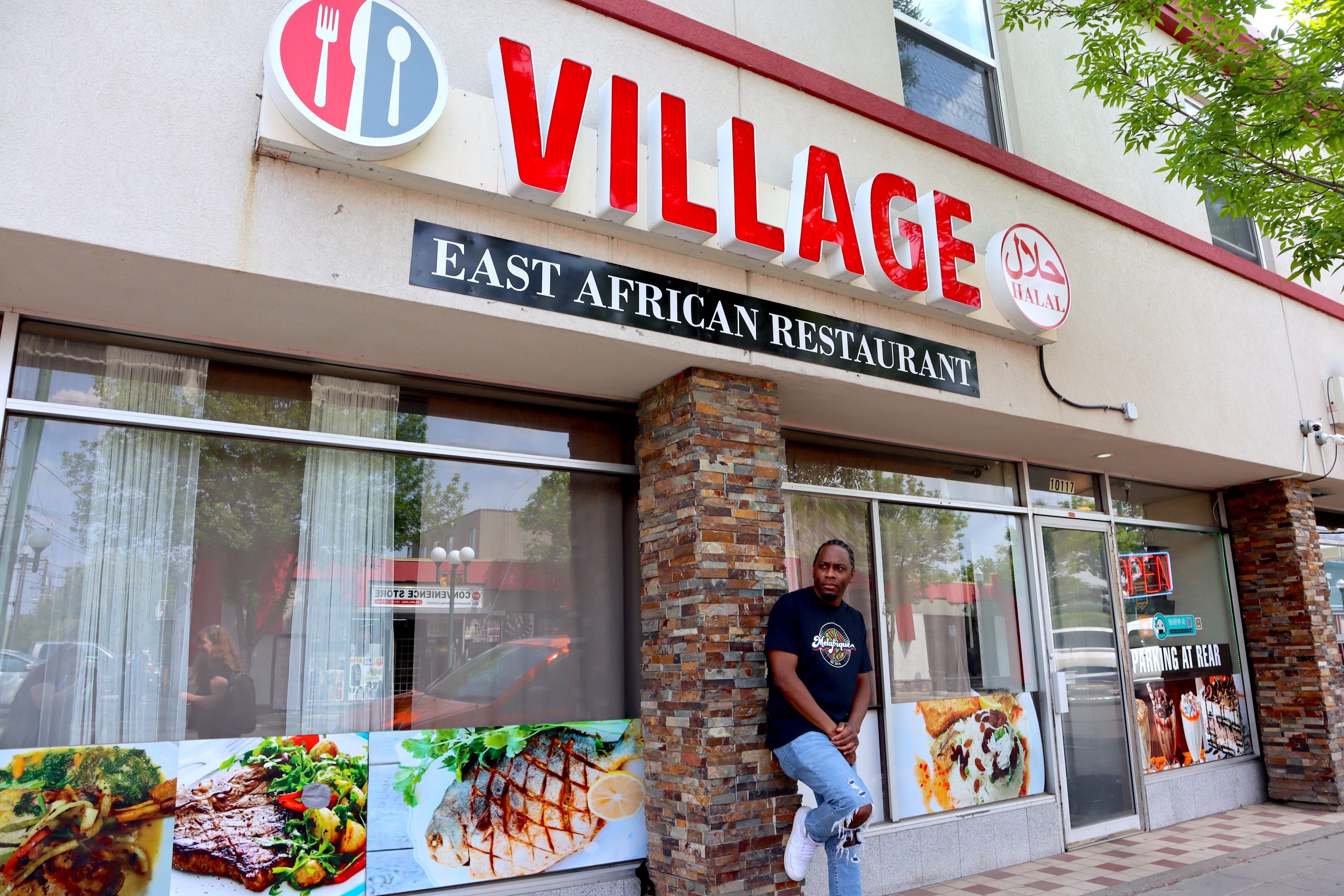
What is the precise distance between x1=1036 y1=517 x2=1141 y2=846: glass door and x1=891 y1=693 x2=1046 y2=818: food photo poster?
1.04ft

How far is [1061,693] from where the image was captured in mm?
7184

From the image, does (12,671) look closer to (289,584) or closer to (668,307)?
(289,584)

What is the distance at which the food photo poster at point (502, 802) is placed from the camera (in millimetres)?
4477

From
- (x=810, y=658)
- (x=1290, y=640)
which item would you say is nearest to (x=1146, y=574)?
(x=1290, y=640)

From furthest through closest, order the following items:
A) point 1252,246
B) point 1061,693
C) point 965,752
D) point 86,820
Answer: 1. point 1252,246
2. point 1061,693
3. point 965,752
4. point 86,820

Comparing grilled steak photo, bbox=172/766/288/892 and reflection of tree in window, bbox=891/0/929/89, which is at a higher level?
reflection of tree in window, bbox=891/0/929/89

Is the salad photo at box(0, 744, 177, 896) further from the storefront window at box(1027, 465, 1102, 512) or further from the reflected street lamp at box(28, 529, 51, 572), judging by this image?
the storefront window at box(1027, 465, 1102, 512)

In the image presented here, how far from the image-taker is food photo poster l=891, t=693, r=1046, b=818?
620cm

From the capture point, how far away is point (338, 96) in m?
3.87

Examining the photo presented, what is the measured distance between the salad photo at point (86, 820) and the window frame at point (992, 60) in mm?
7472

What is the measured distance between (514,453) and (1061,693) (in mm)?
4911

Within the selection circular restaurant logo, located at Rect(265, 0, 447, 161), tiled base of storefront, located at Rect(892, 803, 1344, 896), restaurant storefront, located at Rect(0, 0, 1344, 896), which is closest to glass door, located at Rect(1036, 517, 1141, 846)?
restaurant storefront, located at Rect(0, 0, 1344, 896)

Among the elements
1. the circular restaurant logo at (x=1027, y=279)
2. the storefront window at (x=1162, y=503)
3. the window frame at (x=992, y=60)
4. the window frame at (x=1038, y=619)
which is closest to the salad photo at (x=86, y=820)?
the window frame at (x=1038, y=619)

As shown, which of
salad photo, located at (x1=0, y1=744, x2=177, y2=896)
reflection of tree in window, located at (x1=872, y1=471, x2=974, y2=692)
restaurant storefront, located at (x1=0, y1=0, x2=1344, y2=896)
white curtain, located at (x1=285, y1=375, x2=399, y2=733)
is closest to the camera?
salad photo, located at (x1=0, y1=744, x2=177, y2=896)
